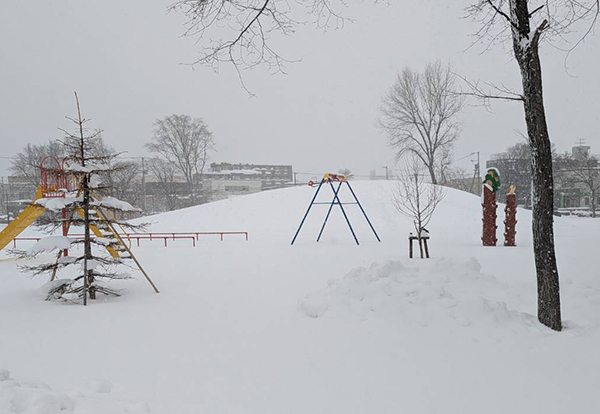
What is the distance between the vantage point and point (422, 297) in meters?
5.38

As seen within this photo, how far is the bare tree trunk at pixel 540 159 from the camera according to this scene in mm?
4660

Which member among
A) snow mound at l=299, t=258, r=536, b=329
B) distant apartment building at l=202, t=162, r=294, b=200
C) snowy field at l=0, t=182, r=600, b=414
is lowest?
snowy field at l=0, t=182, r=600, b=414

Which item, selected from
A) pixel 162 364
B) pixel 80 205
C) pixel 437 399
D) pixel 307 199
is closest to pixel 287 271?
pixel 80 205

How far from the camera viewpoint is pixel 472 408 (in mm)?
3109

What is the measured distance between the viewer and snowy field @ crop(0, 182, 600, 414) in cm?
321

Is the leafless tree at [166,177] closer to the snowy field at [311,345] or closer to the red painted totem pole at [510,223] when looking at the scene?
the snowy field at [311,345]

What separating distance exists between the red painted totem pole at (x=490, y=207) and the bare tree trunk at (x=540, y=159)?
27.5 ft

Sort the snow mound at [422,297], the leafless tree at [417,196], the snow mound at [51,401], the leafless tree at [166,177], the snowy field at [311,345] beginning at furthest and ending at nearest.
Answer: the leafless tree at [166,177] → the leafless tree at [417,196] → the snow mound at [422,297] → the snowy field at [311,345] → the snow mound at [51,401]

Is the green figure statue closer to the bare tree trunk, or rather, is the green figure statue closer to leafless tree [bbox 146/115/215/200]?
the bare tree trunk

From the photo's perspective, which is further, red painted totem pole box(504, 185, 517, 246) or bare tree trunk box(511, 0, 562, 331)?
red painted totem pole box(504, 185, 517, 246)

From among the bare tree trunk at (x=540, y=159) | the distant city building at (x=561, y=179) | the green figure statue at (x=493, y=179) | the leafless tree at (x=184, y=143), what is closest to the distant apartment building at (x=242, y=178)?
the leafless tree at (x=184, y=143)

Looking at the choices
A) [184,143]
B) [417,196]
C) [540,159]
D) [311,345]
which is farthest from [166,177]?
[540,159]

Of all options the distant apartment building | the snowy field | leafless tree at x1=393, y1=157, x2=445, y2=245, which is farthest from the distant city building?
the snowy field

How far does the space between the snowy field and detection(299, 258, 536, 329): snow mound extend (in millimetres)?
23
